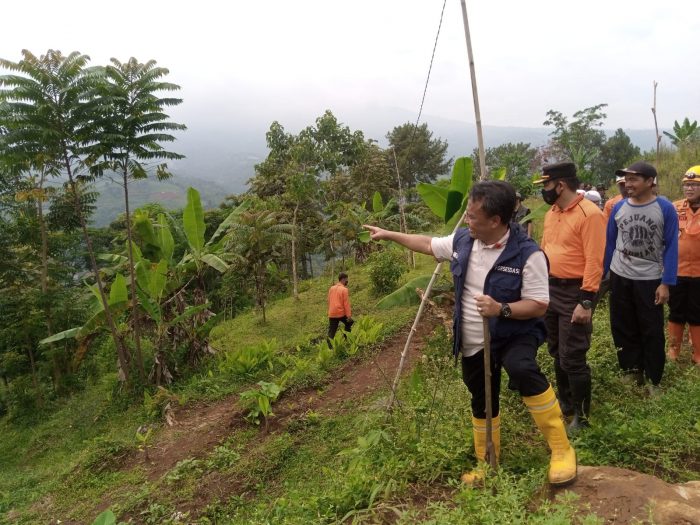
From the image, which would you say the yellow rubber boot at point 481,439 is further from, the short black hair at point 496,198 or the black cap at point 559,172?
the black cap at point 559,172

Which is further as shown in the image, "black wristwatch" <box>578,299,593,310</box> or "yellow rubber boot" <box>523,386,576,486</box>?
"black wristwatch" <box>578,299,593,310</box>

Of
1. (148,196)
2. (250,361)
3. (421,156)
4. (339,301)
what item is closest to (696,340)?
(339,301)

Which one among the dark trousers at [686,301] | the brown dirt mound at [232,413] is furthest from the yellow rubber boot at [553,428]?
the brown dirt mound at [232,413]

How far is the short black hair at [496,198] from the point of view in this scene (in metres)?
2.22

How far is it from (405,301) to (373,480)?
243cm

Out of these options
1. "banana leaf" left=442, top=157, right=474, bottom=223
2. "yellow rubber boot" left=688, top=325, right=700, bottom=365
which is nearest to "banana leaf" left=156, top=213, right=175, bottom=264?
"banana leaf" left=442, top=157, right=474, bottom=223

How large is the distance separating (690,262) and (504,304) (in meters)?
2.48

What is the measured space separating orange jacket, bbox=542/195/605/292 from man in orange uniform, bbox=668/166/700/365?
4.61ft

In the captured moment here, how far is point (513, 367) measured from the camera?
92.2 inches

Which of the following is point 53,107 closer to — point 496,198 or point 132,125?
point 132,125

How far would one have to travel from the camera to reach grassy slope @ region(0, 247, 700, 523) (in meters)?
2.54

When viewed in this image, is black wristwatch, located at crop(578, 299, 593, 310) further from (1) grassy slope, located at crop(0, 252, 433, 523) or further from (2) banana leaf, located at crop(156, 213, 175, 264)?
(2) banana leaf, located at crop(156, 213, 175, 264)

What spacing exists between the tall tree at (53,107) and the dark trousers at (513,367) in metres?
6.82

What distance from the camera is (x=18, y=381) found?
11148mm
